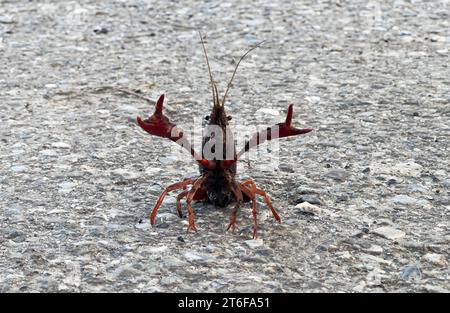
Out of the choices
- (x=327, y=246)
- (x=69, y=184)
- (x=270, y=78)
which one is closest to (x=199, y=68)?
(x=270, y=78)

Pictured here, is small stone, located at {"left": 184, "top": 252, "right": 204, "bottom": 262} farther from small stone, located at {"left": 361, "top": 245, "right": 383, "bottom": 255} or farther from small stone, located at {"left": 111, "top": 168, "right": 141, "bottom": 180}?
small stone, located at {"left": 111, "top": 168, "right": 141, "bottom": 180}

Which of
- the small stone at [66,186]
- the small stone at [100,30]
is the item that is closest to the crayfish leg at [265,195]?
the small stone at [66,186]

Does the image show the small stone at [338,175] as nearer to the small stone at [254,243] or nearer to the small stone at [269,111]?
the small stone at [254,243]

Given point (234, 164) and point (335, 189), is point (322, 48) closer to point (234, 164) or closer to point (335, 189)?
point (335, 189)

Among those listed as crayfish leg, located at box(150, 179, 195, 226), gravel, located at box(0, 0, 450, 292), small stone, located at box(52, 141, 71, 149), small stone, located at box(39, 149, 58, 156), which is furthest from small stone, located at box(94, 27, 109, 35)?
crayfish leg, located at box(150, 179, 195, 226)

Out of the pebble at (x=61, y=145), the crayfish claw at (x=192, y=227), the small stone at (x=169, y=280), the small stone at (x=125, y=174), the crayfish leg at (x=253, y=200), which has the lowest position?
the small stone at (x=125, y=174)
